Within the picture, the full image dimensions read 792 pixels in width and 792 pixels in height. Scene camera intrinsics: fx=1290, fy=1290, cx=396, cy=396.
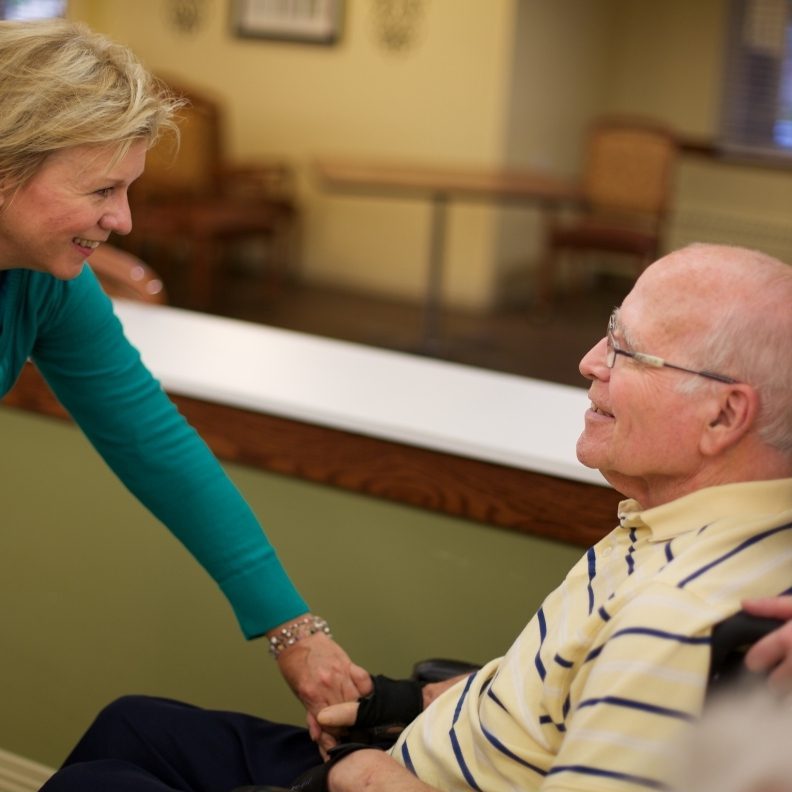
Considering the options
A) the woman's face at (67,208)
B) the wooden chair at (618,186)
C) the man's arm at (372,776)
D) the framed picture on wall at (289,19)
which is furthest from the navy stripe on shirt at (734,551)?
the framed picture on wall at (289,19)

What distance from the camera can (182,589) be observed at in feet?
7.57

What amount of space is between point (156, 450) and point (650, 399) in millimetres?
783

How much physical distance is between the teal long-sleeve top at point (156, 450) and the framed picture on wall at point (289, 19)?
7.27 m

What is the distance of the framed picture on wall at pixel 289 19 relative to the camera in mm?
8711

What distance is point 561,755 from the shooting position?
1.16 meters

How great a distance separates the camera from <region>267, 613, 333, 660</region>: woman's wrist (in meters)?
1.77

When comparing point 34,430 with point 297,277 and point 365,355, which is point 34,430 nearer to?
point 365,355

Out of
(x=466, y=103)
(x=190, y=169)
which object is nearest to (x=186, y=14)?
(x=190, y=169)

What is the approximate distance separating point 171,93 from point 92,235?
24 cm

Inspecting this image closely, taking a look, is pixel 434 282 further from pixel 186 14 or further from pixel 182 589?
pixel 182 589

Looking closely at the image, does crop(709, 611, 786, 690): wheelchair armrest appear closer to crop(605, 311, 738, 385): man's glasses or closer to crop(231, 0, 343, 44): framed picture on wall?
crop(605, 311, 738, 385): man's glasses

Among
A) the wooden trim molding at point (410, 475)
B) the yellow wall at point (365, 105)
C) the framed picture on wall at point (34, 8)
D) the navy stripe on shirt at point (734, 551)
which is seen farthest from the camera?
the framed picture on wall at point (34, 8)

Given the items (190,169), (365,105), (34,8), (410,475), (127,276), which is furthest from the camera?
(34,8)

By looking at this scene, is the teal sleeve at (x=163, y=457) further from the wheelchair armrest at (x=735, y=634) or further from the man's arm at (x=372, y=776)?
the wheelchair armrest at (x=735, y=634)
